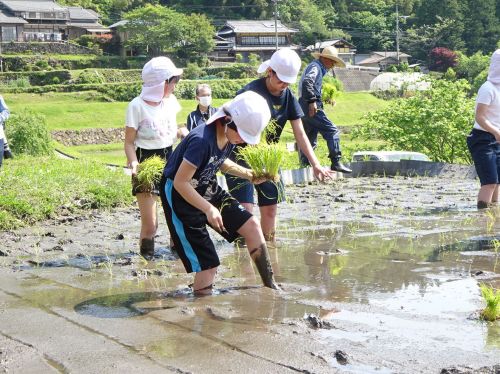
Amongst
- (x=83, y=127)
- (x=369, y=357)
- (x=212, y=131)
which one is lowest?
(x=83, y=127)

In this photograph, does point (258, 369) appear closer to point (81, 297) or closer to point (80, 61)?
point (81, 297)

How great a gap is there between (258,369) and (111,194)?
6.93 m

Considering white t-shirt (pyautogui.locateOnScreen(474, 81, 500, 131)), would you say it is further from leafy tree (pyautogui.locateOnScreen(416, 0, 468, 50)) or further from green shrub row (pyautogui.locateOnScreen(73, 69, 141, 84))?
leafy tree (pyautogui.locateOnScreen(416, 0, 468, 50))

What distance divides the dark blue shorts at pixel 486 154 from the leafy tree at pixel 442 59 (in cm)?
7428

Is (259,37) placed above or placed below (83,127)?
above

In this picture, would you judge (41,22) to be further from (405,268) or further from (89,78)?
(405,268)

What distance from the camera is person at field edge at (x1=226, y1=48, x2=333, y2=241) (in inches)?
282

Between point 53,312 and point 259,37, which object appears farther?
point 259,37

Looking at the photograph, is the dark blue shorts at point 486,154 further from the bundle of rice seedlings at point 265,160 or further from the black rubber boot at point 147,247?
the black rubber boot at point 147,247

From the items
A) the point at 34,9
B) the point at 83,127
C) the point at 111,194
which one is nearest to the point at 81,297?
the point at 111,194

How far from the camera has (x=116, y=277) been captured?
664 cm

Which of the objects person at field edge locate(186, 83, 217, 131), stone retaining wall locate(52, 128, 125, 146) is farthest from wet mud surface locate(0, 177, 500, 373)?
stone retaining wall locate(52, 128, 125, 146)

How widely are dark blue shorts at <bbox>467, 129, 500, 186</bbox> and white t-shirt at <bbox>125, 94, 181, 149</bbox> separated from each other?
3642mm

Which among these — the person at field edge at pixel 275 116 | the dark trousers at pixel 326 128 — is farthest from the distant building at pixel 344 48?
the person at field edge at pixel 275 116
